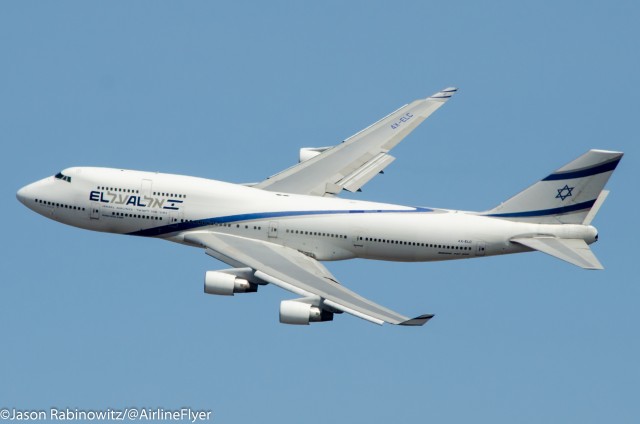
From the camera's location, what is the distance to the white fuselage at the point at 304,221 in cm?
10406

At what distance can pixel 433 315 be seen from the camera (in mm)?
91125

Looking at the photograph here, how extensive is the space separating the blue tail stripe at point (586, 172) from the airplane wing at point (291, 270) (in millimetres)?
16297

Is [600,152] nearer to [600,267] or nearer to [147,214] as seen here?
[600,267]

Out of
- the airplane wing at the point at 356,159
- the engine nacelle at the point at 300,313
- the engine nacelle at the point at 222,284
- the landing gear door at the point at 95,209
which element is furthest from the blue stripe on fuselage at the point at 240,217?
the engine nacelle at the point at 300,313

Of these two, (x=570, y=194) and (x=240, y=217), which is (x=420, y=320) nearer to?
(x=240, y=217)

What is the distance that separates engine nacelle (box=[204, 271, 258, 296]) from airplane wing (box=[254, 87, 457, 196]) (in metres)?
9.54

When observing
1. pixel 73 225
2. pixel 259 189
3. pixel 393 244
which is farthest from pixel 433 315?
pixel 73 225

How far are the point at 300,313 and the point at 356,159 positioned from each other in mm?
17806

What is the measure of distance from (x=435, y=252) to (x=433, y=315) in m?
13.8

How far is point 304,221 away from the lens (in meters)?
104


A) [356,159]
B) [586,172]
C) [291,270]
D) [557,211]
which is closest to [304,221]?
[291,270]

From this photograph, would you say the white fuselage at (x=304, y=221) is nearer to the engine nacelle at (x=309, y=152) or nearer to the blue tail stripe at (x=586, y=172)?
the blue tail stripe at (x=586, y=172)

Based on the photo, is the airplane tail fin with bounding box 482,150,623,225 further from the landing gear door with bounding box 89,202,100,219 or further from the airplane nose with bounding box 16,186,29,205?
the airplane nose with bounding box 16,186,29,205

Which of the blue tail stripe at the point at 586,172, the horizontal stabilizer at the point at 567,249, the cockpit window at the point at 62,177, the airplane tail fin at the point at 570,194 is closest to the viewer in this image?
the horizontal stabilizer at the point at 567,249
